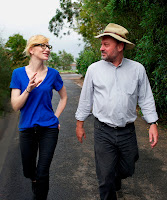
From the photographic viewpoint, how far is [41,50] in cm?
285

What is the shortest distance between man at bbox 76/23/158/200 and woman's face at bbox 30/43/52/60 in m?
0.55

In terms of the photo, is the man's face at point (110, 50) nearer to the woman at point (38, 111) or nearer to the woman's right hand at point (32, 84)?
the woman at point (38, 111)

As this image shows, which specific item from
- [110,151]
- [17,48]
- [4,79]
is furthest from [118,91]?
[17,48]

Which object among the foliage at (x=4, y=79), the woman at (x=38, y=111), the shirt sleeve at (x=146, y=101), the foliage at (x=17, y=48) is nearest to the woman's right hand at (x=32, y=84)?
the woman at (x=38, y=111)

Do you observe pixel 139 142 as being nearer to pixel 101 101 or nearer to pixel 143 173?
pixel 143 173

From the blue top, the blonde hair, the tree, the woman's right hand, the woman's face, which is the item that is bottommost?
the tree

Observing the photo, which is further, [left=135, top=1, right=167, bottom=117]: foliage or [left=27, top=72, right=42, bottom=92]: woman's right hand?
[left=135, top=1, right=167, bottom=117]: foliage

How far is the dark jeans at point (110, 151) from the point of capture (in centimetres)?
274

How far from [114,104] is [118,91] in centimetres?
14

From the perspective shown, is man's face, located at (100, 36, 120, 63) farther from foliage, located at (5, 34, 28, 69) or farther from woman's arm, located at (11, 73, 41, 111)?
foliage, located at (5, 34, 28, 69)

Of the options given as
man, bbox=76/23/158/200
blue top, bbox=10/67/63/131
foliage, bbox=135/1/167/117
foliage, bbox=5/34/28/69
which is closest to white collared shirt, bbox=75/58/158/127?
man, bbox=76/23/158/200

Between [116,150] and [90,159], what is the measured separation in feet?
6.79

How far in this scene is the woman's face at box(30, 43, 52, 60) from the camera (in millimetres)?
2850

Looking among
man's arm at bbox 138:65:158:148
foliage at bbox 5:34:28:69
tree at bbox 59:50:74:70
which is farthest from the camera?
tree at bbox 59:50:74:70
